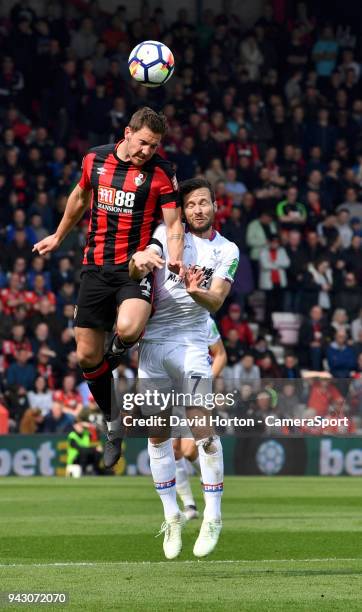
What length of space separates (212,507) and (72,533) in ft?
9.61

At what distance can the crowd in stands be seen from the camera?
22016mm

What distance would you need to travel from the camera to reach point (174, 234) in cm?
921

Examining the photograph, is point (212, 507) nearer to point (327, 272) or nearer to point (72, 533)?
point (72, 533)

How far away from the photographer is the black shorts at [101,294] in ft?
31.4

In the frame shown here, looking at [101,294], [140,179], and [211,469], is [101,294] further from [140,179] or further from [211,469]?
[211,469]

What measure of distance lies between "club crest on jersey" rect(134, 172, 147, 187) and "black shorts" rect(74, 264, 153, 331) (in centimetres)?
60

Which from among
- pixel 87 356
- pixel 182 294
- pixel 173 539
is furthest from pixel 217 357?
Result: pixel 173 539

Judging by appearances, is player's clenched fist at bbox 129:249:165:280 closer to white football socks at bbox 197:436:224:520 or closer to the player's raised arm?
the player's raised arm

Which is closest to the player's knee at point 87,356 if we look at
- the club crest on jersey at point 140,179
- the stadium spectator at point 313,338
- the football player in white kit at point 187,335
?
the football player in white kit at point 187,335

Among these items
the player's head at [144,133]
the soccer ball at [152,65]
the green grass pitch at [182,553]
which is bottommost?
the green grass pitch at [182,553]

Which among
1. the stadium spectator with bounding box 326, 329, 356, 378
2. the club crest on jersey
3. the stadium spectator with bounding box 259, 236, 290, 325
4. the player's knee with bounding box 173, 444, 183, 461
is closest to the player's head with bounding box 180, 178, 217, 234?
the club crest on jersey

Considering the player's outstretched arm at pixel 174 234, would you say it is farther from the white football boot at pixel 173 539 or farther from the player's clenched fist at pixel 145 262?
the white football boot at pixel 173 539

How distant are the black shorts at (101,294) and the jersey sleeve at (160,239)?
0.72 ft

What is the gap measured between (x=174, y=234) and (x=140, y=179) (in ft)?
1.71
